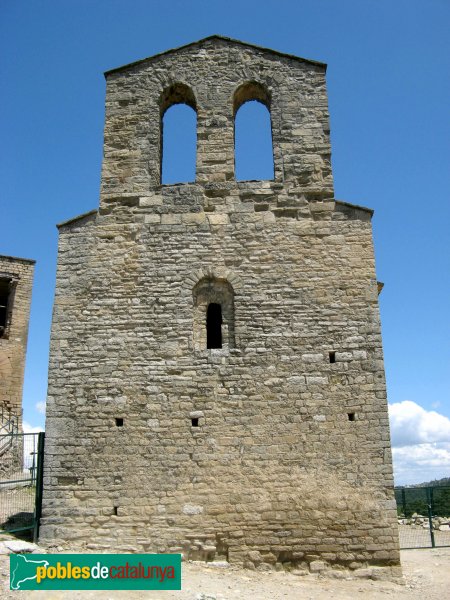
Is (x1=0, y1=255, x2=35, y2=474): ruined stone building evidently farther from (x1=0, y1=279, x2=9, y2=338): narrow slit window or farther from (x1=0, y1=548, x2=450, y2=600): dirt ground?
(x1=0, y1=548, x2=450, y2=600): dirt ground

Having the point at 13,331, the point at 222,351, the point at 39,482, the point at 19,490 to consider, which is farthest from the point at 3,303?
the point at 222,351

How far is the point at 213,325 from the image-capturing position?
854cm

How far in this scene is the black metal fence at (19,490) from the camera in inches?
313

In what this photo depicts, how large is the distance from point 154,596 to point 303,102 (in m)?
8.42

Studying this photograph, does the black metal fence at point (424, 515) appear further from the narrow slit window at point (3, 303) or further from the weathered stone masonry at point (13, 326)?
the narrow slit window at point (3, 303)

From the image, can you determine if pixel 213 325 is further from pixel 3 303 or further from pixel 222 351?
pixel 3 303

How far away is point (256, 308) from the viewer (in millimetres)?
8336

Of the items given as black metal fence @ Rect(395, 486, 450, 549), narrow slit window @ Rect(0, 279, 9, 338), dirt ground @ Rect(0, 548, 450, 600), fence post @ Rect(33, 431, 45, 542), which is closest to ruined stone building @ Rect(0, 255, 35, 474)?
narrow slit window @ Rect(0, 279, 9, 338)

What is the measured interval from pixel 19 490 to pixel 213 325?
666 cm

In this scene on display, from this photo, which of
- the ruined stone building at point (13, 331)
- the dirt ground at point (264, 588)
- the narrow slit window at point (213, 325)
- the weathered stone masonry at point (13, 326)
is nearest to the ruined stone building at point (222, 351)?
the narrow slit window at point (213, 325)

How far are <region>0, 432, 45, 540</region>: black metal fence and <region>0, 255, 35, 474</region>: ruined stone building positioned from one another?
206 cm

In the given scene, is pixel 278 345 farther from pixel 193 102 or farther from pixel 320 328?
pixel 193 102

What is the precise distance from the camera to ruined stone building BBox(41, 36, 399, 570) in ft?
24.2

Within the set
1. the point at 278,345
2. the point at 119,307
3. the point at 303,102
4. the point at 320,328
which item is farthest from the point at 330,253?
the point at 119,307
